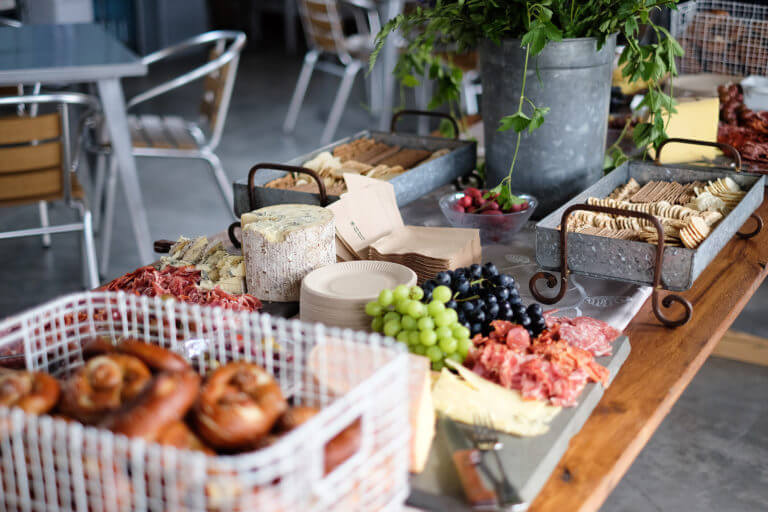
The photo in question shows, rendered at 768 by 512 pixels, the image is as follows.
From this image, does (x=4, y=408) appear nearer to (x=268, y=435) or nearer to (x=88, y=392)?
(x=88, y=392)

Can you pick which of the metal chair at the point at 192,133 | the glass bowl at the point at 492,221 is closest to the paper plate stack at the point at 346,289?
the glass bowl at the point at 492,221

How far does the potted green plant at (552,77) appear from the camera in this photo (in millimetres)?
1429

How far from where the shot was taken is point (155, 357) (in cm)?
72

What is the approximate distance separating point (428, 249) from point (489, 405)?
1.43 feet

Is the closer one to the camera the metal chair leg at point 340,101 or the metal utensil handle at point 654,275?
the metal utensil handle at point 654,275

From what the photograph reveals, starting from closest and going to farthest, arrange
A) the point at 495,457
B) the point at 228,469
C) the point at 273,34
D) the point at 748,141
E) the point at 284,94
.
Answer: the point at 228,469 → the point at 495,457 → the point at 748,141 → the point at 284,94 → the point at 273,34

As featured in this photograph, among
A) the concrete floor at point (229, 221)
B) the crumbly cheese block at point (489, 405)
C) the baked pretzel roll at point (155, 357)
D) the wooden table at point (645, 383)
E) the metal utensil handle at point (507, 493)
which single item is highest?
the baked pretzel roll at point (155, 357)

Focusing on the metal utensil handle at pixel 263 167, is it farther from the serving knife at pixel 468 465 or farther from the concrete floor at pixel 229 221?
the concrete floor at pixel 229 221

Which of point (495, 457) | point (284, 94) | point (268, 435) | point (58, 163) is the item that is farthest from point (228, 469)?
point (284, 94)

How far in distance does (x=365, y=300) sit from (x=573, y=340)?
290mm

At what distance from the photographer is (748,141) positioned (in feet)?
6.04

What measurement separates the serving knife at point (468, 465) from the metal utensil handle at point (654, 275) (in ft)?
1.40

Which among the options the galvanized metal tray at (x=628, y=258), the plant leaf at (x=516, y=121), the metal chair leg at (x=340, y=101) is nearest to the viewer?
the galvanized metal tray at (x=628, y=258)

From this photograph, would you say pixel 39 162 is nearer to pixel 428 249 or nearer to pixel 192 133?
pixel 192 133
